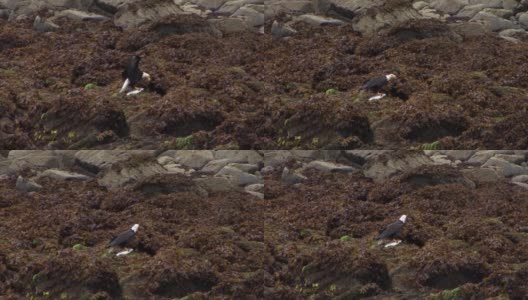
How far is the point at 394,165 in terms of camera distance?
100 feet

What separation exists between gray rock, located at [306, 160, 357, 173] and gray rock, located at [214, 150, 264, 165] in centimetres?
107

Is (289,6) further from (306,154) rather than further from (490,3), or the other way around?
(490,3)

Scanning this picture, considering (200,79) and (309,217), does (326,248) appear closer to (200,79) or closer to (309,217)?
(309,217)

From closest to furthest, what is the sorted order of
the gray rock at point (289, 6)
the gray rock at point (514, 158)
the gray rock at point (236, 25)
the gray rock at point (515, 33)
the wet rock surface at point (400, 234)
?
the wet rock surface at point (400, 234) < the gray rock at point (514, 158) < the gray rock at point (236, 25) < the gray rock at point (289, 6) < the gray rock at point (515, 33)

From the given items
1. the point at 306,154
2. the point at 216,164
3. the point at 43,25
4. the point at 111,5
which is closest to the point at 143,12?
the point at 111,5

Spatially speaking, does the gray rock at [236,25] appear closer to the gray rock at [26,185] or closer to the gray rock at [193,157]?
the gray rock at [193,157]

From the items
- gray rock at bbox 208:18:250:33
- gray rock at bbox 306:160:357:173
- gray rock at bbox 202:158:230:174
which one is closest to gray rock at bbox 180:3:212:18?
gray rock at bbox 208:18:250:33

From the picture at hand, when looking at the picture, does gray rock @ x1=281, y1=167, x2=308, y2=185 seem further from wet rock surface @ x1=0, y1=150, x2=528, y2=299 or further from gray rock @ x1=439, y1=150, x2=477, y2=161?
gray rock @ x1=439, y1=150, x2=477, y2=161

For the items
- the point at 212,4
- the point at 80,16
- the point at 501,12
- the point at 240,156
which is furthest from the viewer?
the point at 501,12

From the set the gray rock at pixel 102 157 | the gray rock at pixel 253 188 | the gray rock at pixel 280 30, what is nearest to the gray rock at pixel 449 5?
the gray rock at pixel 280 30

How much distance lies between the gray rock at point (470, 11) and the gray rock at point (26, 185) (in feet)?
36.8

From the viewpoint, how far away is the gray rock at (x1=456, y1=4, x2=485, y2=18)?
3606 centimetres

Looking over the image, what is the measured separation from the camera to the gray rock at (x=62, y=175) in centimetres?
3039

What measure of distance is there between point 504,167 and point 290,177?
4.28 m
